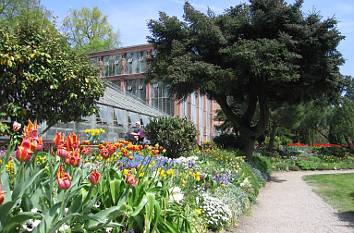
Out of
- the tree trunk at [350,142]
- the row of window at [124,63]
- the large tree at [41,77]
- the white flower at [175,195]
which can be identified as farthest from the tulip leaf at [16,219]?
the row of window at [124,63]

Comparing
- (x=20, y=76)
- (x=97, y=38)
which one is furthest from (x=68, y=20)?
(x=20, y=76)

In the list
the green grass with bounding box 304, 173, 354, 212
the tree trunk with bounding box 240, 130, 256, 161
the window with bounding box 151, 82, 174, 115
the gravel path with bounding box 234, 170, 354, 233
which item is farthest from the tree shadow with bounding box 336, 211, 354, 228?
the window with bounding box 151, 82, 174, 115

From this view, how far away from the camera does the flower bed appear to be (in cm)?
311

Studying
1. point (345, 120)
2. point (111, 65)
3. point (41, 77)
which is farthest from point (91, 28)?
point (41, 77)

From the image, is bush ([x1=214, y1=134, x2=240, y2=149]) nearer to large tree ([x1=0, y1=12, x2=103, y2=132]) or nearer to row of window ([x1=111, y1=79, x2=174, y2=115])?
large tree ([x1=0, y1=12, x2=103, y2=132])

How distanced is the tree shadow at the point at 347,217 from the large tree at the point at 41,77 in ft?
22.1

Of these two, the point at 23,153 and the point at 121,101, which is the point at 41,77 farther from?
the point at 121,101

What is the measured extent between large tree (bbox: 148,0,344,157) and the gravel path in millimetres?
6009

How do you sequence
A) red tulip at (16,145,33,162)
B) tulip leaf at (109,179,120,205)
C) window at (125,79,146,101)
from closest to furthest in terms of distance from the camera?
red tulip at (16,145,33,162)
tulip leaf at (109,179,120,205)
window at (125,79,146,101)

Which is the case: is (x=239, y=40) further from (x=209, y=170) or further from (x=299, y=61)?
(x=209, y=170)

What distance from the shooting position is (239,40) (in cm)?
1933

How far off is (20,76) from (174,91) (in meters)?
10.3

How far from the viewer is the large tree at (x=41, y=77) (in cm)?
1124

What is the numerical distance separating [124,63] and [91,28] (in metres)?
9.26
